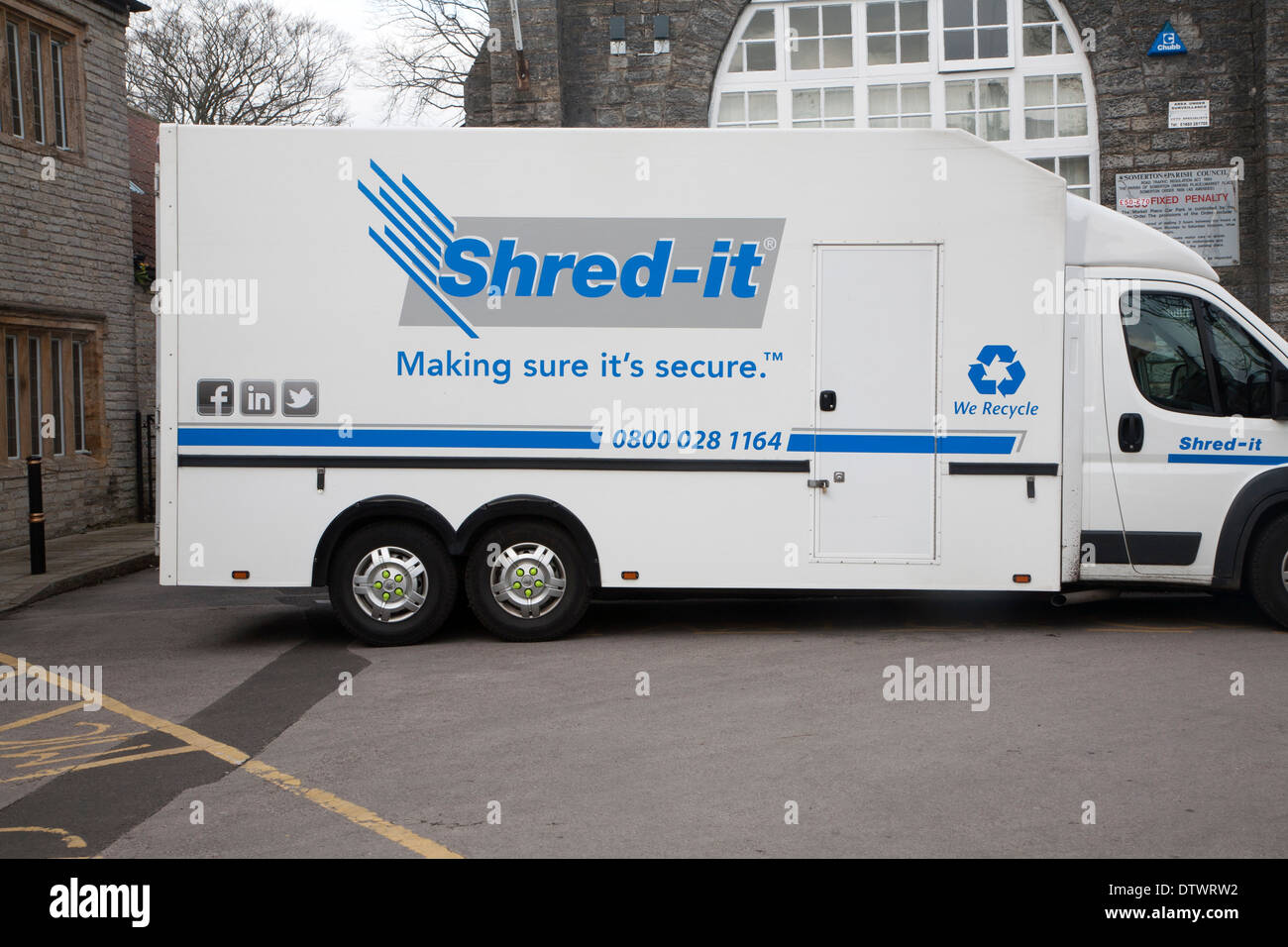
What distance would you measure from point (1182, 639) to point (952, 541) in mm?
1631

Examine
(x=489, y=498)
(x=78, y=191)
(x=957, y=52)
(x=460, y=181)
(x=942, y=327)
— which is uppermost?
→ (x=957, y=52)

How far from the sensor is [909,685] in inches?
276

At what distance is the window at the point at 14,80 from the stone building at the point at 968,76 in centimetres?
547

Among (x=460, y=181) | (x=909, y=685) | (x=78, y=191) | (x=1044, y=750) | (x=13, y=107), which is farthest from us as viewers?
(x=78, y=191)

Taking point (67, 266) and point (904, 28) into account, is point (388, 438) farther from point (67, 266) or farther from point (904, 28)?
point (904, 28)

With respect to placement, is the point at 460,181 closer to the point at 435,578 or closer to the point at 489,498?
the point at 489,498

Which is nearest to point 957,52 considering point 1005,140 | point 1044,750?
point 1005,140

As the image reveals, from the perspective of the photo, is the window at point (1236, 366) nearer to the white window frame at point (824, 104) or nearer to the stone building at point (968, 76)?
the stone building at point (968, 76)

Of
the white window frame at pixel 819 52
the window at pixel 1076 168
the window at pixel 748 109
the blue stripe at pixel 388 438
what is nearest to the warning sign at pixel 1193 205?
the window at pixel 1076 168

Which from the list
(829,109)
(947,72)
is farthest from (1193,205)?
Result: (829,109)

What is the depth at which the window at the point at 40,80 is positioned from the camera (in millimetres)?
14414

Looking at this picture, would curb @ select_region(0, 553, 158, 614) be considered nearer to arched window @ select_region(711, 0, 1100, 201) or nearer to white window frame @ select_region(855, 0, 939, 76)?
arched window @ select_region(711, 0, 1100, 201)

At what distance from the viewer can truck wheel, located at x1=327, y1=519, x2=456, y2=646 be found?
327 inches

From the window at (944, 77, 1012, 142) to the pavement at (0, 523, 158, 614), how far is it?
35.3 ft
